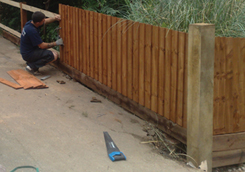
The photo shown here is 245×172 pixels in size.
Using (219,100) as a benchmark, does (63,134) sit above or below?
below

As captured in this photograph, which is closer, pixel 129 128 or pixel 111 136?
pixel 111 136

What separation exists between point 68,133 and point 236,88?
2.28m

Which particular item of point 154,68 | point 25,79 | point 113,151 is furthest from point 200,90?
point 25,79

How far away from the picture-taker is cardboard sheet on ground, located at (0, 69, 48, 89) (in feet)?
22.6

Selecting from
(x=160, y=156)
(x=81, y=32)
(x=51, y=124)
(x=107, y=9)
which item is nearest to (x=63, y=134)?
(x=51, y=124)

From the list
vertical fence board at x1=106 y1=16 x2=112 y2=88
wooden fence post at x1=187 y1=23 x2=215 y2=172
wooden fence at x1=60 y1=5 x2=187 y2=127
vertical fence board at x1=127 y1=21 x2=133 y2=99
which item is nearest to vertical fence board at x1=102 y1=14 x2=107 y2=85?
wooden fence at x1=60 y1=5 x2=187 y2=127

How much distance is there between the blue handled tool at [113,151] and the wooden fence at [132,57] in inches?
34.5

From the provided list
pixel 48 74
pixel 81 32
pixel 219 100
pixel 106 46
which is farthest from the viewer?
pixel 48 74

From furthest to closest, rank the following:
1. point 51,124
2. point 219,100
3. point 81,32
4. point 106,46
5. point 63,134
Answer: point 81,32 → point 106,46 → point 51,124 → point 63,134 → point 219,100

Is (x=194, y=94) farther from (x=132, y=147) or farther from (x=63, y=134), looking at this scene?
(x=63, y=134)

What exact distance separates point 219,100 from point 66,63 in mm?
4266

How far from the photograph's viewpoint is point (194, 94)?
4.25 metres

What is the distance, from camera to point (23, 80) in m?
7.21

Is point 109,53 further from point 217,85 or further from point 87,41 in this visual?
point 217,85
